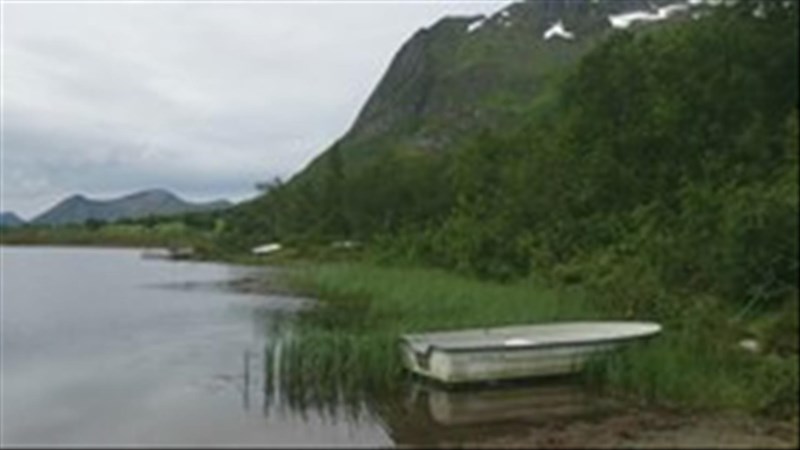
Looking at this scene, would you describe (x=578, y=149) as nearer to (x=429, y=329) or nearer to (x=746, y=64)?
(x=746, y=64)

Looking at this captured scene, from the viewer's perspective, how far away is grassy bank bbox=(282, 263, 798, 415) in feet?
74.1

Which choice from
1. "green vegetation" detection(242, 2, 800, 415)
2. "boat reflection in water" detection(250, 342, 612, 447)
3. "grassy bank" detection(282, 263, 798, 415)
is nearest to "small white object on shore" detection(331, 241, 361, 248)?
"green vegetation" detection(242, 2, 800, 415)

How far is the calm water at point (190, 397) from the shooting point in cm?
2231

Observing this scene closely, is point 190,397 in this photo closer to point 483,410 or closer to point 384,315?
point 483,410

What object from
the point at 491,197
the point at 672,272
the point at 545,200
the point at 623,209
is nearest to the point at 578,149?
the point at 545,200

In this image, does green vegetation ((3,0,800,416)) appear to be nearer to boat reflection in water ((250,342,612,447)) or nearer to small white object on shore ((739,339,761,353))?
small white object on shore ((739,339,761,353))

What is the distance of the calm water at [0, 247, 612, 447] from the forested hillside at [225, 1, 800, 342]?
6.64 meters

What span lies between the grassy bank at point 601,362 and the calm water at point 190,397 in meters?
0.85

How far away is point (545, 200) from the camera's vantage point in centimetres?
5256

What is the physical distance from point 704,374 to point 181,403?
10.5 meters

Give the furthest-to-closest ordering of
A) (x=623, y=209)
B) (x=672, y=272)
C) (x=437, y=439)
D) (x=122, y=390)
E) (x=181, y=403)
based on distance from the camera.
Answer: (x=623, y=209) → (x=672, y=272) → (x=122, y=390) → (x=181, y=403) → (x=437, y=439)

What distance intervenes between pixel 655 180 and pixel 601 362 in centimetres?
2014

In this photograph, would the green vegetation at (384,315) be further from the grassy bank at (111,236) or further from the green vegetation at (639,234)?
the grassy bank at (111,236)

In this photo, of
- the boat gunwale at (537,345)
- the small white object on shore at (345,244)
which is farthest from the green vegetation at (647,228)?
the small white object on shore at (345,244)
